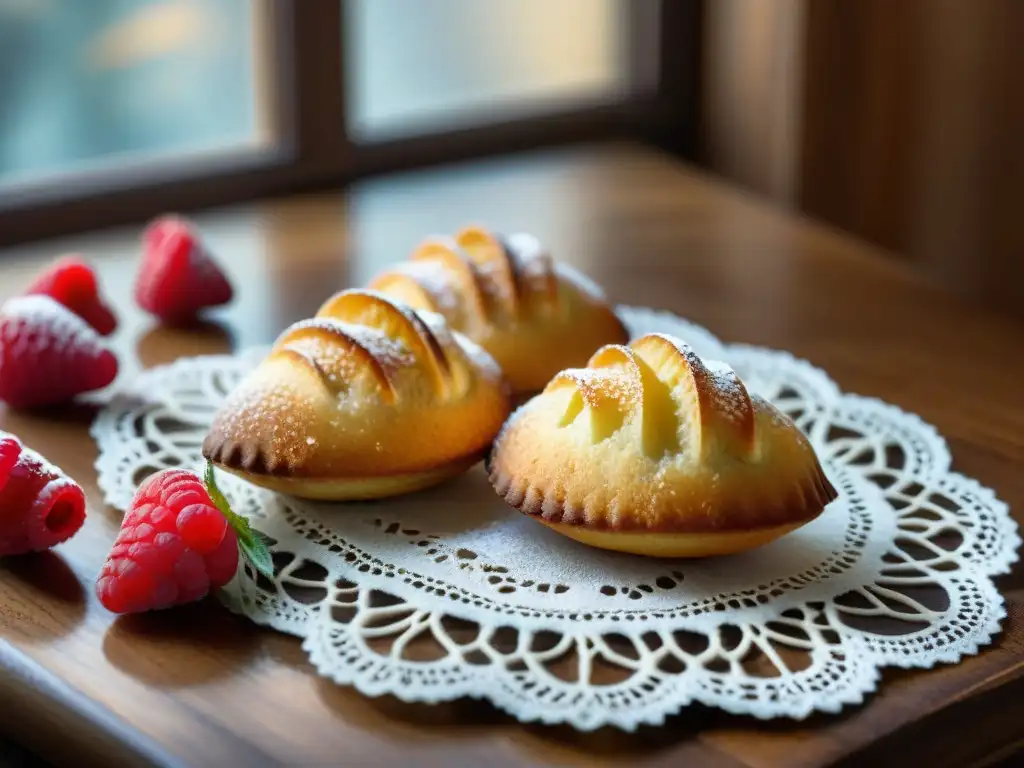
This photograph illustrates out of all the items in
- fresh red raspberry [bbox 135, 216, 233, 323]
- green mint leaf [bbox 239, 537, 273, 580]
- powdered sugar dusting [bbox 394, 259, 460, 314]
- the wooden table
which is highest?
powdered sugar dusting [bbox 394, 259, 460, 314]

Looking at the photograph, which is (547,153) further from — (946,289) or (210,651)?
(210,651)

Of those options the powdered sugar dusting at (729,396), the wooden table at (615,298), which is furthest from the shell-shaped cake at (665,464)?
the wooden table at (615,298)

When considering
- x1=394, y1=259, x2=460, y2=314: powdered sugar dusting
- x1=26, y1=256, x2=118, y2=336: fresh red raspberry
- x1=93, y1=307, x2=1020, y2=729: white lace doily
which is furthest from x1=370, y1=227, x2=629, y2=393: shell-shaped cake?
x1=26, y1=256, x2=118, y2=336: fresh red raspberry

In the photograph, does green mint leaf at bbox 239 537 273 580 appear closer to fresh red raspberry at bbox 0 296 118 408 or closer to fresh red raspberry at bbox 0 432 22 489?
fresh red raspberry at bbox 0 432 22 489

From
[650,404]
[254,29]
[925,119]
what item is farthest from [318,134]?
[650,404]

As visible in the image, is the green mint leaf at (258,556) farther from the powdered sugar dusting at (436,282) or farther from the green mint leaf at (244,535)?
the powdered sugar dusting at (436,282)

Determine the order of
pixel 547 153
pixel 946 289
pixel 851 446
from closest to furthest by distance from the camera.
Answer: pixel 851 446
pixel 946 289
pixel 547 153
